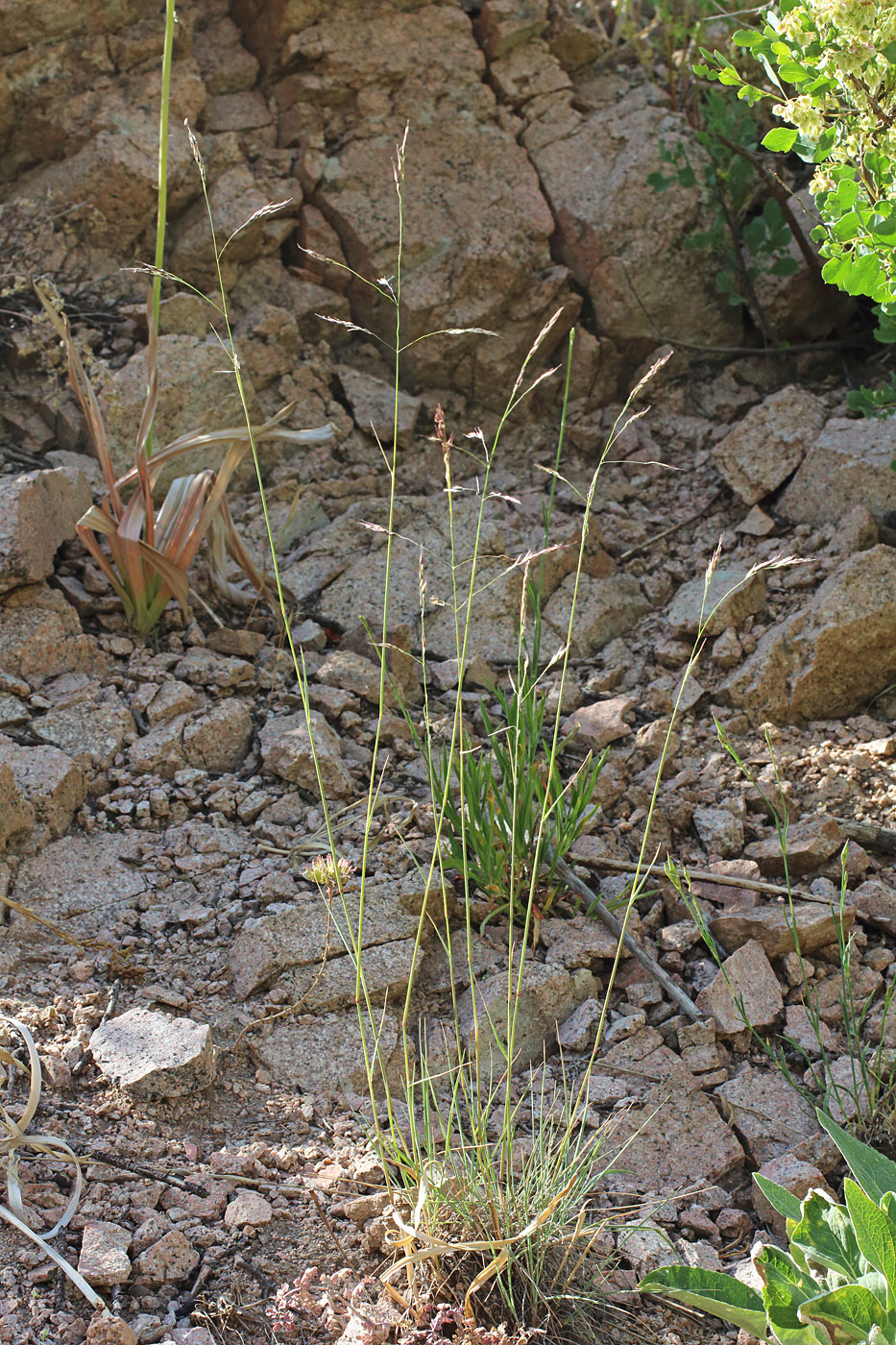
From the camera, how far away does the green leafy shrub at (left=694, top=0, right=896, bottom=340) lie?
1.46 m

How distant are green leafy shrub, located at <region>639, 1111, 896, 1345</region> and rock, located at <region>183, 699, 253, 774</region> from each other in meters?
1.52

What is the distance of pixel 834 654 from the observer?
8.44ft

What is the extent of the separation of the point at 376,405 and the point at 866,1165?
2683 millimetres

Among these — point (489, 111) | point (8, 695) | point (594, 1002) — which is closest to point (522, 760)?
point (594, 1002)

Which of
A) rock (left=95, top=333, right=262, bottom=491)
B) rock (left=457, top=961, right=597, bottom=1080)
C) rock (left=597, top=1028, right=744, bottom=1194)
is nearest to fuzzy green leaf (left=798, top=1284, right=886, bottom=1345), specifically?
rock (left=597, top=1028, right=744, bottom=1194)

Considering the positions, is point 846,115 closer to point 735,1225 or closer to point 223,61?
point 735,1225

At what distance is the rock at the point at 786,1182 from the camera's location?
63.3 inches

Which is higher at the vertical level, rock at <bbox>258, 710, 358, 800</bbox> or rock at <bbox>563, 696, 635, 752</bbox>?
rock at <bbox>258, 710, 358, 800</bbox>

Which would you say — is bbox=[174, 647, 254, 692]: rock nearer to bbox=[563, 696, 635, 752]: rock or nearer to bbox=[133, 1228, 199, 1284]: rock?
bbox=[563, 696, 635, 752]: rock

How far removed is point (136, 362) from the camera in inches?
126

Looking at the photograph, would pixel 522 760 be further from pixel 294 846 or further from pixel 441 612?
pixel 441 612

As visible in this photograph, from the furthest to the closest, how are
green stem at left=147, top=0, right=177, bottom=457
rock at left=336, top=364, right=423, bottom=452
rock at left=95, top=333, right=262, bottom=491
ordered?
rock at left=336, top=364, right=423, bottom=452 < rock at left=95, top=333, right=262, bottom=491 < green stem at left=147, top=0, right=177, bottom=457

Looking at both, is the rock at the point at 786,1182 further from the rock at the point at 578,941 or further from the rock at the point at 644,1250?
the rock at the point at 578,941

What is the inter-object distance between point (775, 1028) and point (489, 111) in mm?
3228
